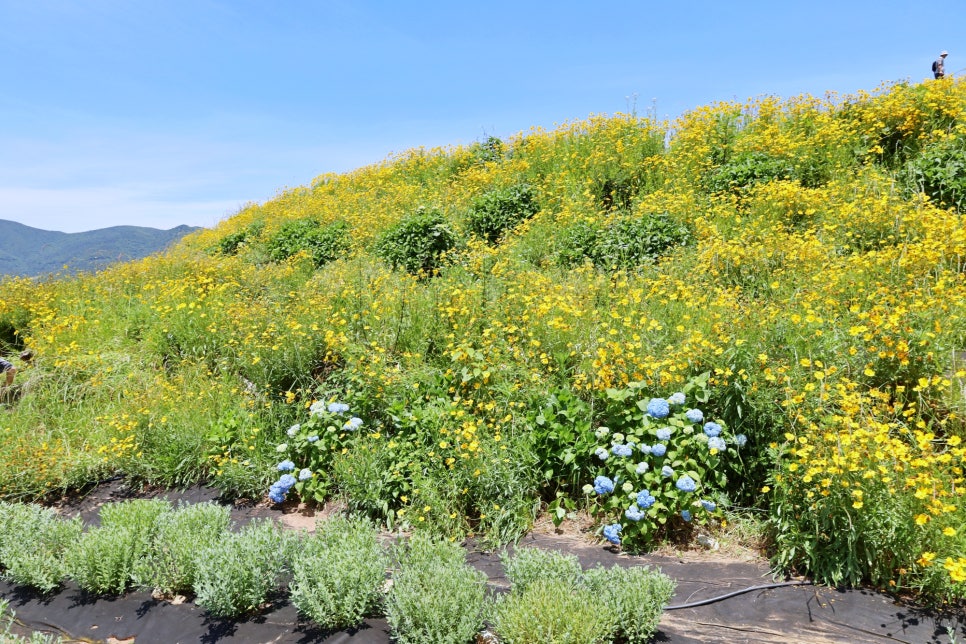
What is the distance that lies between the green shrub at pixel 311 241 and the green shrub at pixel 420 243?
1.26 metres

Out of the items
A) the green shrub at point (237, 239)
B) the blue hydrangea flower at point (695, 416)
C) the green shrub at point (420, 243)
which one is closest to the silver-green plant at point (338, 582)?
the blue hydrangea flower at point (695, 416)

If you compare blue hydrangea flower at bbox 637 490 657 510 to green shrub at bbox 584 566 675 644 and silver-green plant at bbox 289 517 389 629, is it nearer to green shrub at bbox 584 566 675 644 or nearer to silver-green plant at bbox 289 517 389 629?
green shrub at bbox 584 566 675 644

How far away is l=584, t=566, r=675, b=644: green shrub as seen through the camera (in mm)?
2625

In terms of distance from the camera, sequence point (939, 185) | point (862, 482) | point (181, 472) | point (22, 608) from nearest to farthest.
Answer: point (862, 482), point (22, 608), point (181, 472), point (939, 185)

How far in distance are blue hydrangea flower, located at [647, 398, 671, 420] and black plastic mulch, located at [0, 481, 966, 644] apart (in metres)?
0.85

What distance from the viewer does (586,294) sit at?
5.50 m

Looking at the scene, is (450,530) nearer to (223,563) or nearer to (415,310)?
(223,563)

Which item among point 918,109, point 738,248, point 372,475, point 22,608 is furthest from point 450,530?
point 918,109

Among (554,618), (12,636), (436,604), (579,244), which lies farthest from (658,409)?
(12,636)

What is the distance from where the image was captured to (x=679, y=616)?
293 cm

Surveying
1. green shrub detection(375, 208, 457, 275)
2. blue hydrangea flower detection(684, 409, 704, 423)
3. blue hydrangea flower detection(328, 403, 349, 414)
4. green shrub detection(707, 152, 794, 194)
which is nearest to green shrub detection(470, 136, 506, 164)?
green shrub detection(375, 208, 457, 275)

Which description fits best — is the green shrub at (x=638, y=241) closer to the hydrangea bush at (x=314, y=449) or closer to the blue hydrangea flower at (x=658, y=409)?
the blue hydrangea flower at (x=658, y=409)

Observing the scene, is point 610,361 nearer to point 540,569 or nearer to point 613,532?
point 613,532

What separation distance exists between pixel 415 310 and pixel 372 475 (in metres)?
2.05
